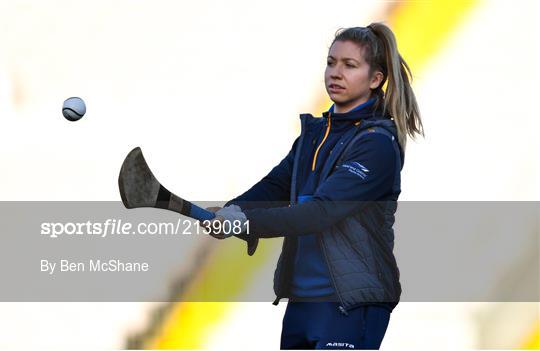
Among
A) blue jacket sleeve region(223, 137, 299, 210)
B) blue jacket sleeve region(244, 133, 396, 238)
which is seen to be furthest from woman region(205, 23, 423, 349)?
blue jacket sleeve region(223, 137, 299, 210)

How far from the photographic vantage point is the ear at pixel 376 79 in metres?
6.04

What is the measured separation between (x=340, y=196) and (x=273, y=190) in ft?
2.43

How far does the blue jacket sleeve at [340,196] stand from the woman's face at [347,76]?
27 centimetres

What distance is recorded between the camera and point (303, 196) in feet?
19.5

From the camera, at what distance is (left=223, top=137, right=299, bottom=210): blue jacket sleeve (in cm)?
635

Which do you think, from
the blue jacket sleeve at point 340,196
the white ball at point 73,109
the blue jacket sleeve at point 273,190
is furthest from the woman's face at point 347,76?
the white ball at point 73,109

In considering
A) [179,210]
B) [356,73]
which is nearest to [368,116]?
[356,73]

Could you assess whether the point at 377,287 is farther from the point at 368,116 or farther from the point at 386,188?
the point at 368,116

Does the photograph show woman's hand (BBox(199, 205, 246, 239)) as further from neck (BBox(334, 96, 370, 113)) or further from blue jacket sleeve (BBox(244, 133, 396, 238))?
neck (BBox(334, 96, 370, 113))

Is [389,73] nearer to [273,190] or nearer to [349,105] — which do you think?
[349,105]

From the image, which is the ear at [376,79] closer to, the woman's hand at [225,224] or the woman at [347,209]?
the woman at [347,209]

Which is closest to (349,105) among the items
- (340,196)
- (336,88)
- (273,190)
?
(336,88)

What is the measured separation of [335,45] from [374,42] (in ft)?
0.74

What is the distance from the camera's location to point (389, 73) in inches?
239
